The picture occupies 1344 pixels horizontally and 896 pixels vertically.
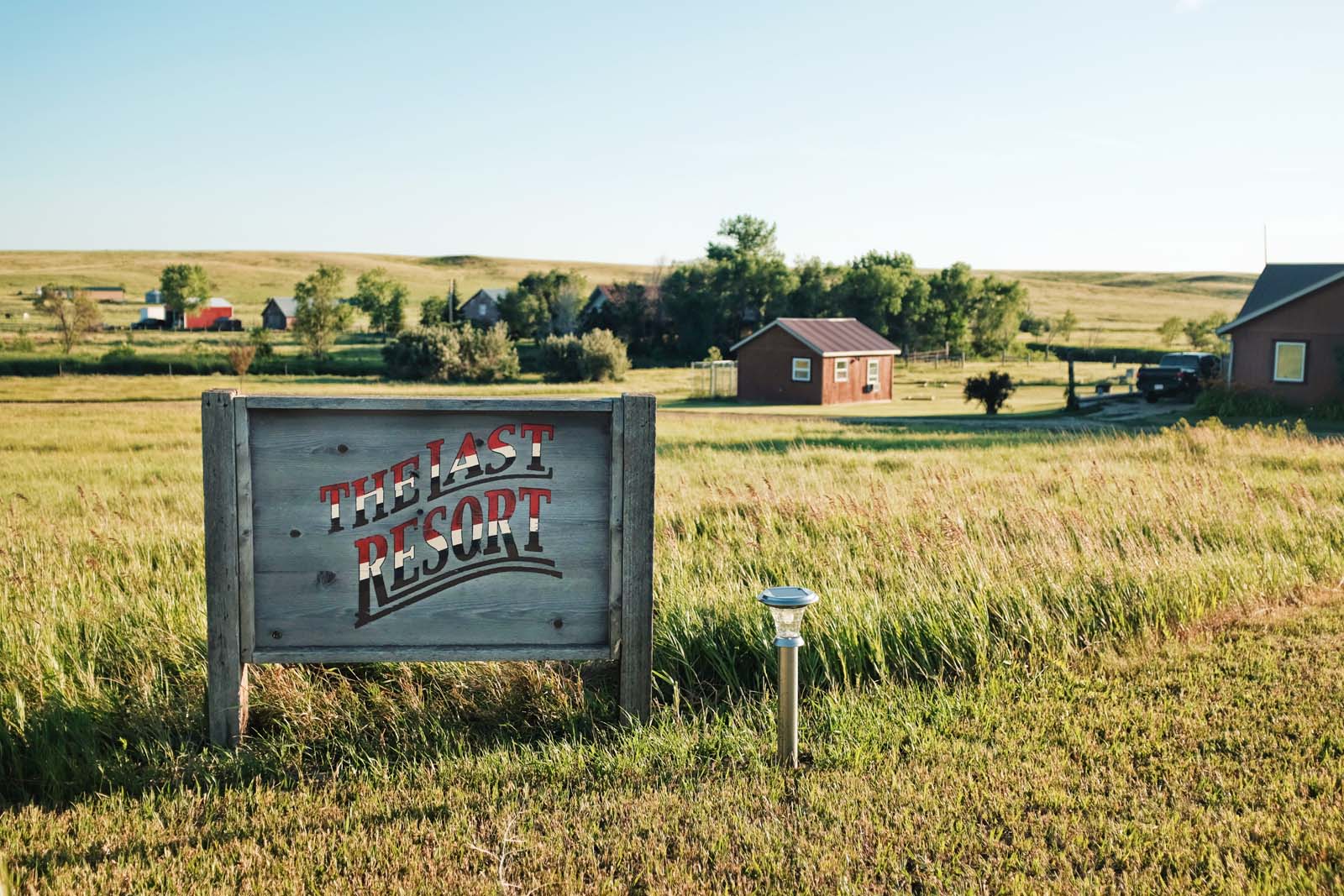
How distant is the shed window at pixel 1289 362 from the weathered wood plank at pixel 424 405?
113 ft

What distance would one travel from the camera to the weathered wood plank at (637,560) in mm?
4965

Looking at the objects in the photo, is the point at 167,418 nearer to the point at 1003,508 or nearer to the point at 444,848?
the point at 1003,508

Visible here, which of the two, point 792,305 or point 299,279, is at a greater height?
point 299,279

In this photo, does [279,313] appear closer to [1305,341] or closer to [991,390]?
[991,390]

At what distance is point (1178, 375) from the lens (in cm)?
3931

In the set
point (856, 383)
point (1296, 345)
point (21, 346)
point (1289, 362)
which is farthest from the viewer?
point (21, 346)

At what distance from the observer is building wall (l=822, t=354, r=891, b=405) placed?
46875mm

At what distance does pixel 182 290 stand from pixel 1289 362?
110221mm

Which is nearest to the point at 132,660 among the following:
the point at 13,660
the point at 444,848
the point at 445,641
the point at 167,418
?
the point at 13,660

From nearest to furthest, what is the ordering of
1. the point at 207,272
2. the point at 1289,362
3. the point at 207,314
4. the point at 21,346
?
the point at 1289,362, the point at 21,346, the point at 207,314, the point at 207,272

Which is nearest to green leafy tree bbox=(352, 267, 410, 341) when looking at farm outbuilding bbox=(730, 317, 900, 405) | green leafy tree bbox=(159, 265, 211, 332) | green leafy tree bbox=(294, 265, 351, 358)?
green leafy tree bbox=(159, 265, 211, 332)

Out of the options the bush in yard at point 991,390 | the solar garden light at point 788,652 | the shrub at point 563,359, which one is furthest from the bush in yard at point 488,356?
the solar garden light at point 788,652

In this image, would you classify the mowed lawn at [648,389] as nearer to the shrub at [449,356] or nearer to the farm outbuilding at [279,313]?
the shrub at [449,356]

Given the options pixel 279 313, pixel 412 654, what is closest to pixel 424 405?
pixel 412 654
